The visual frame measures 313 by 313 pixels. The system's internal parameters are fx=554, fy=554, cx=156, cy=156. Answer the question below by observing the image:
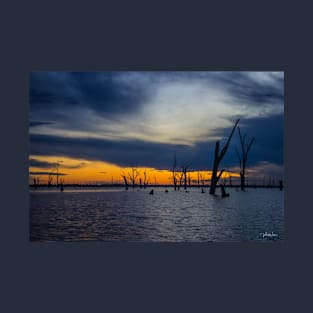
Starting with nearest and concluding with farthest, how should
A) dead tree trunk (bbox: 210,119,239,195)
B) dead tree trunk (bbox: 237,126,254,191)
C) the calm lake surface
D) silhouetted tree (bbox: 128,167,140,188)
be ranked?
the calm lake surface
dead tree trunk (bbox: 237,126,254,191)
dead tree trunk (bbox: 210,119,239,195)
silhouetted tree (bbox: 128,167,140,188)

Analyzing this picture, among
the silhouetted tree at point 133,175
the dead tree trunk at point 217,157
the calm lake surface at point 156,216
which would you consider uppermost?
the dead tree trunk at point 217,157

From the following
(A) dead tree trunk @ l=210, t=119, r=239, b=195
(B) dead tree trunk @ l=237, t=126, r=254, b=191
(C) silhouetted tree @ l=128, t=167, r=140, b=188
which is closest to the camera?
(B) dead tree trunk @ l=237, t=126, r=254, b=191

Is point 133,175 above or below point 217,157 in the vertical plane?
below

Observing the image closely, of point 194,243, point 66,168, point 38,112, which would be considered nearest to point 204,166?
point 194,243

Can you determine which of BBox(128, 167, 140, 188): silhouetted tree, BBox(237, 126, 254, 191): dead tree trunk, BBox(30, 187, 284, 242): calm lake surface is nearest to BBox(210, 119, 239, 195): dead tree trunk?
BBox(237, 126, 254, 191): dead tree trunk

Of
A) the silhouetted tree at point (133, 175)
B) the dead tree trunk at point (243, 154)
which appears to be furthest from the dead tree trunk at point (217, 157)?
the silhouetted tree at point (133, 175)

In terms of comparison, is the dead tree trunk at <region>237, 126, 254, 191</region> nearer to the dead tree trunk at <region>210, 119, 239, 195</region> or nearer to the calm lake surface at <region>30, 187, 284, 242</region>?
the dead tree trunk at <region>210, 119, 239, 195</region>

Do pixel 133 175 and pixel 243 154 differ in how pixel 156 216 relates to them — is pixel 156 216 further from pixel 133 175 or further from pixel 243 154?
pixel 243 154

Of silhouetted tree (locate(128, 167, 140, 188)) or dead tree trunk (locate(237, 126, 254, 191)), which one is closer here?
dead tree trunk (locate(237, 126, 254, 191))

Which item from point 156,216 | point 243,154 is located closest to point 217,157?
point 243,154

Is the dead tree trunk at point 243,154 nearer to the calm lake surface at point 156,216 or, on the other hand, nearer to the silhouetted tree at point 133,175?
the calm lake surface at point 156,216
